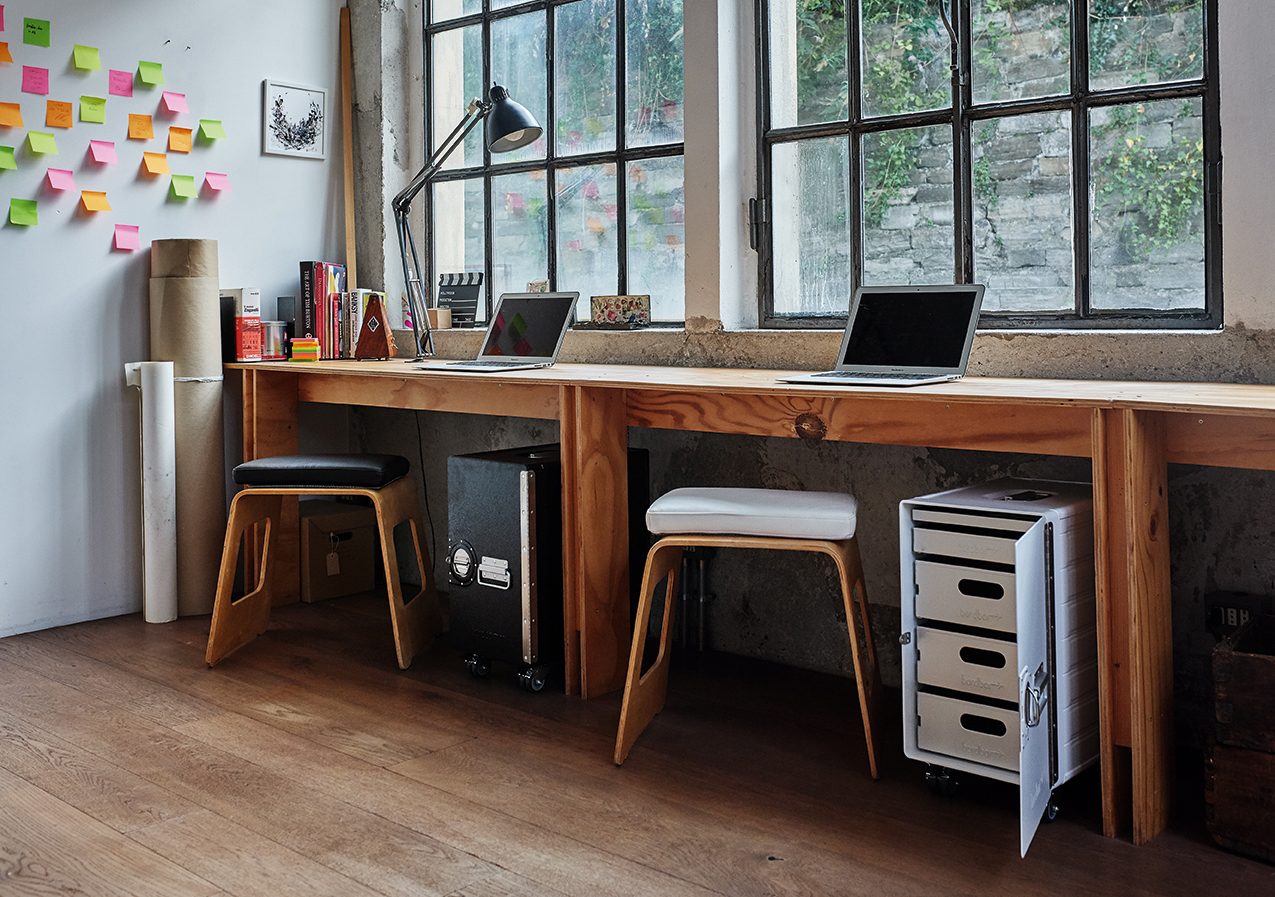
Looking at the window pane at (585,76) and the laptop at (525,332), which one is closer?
the laptop at (525,332)

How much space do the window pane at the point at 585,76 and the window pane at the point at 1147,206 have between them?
1536 mm

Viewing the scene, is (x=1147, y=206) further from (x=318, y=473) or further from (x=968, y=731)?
(x=318, y=473)

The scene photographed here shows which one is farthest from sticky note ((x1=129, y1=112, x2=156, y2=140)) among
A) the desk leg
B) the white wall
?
the desk leg

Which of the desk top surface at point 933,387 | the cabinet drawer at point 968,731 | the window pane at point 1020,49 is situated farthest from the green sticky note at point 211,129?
the cabinet drawer at point 968,731

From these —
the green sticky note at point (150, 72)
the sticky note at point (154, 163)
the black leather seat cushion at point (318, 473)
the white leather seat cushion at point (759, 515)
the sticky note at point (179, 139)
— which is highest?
the green sticky note at point (150, 72)

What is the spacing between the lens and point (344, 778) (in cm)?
238

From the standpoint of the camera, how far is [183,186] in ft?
12.5

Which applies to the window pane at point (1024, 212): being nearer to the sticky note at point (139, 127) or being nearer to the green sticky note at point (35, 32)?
the sticky note at point (139, 127)

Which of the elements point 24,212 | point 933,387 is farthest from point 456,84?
point 933,387

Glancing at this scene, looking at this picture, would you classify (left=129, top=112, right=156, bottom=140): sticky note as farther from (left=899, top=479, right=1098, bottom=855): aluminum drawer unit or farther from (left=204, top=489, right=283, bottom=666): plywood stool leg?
(left=899, top=479, right=1098, bottom=855): aluminum drawer unit

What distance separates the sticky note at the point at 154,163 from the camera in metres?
3.72

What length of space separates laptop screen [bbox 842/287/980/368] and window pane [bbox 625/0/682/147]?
1.00m

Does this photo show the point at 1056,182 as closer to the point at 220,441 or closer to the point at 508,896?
the point at 508,896

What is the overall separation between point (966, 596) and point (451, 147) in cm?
226
